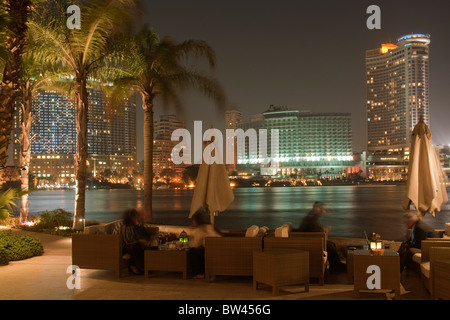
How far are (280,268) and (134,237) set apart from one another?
2.39 m

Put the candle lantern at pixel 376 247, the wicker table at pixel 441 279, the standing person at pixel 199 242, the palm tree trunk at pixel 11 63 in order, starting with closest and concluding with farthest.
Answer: the wicker table at pixel 441 279 → the candle lantern at pixel 376 247 → the standing person at pixel 199 242 → the palm tree trunk at pixel 11 63

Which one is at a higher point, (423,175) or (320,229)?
(423,175)

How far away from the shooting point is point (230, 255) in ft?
18.3

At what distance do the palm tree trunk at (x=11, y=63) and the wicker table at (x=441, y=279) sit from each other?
22.6ft

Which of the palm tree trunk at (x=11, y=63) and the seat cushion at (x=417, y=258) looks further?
the palm tree trunk at (x=11, y=63)

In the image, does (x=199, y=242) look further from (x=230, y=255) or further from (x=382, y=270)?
(x=382, y=270)

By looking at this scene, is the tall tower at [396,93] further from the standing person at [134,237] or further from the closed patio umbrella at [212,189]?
the standing person at [134,237]

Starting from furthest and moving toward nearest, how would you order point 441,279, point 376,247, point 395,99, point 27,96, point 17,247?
1. point 395,99
2. point 27,96
3. point 17,247
4. point 376,247
5. point 441,279

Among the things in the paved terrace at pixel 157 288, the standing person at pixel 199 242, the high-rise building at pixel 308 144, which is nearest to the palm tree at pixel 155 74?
the paved terrace at pixel 157 288

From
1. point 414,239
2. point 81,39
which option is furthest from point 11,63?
point 414,239

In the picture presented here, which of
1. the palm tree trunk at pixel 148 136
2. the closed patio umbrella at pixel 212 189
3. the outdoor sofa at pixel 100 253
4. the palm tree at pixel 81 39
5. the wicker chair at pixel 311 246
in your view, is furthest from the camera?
the palm tree trunk at pixel 148 136

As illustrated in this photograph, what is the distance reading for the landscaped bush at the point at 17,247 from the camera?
707 centimetres
